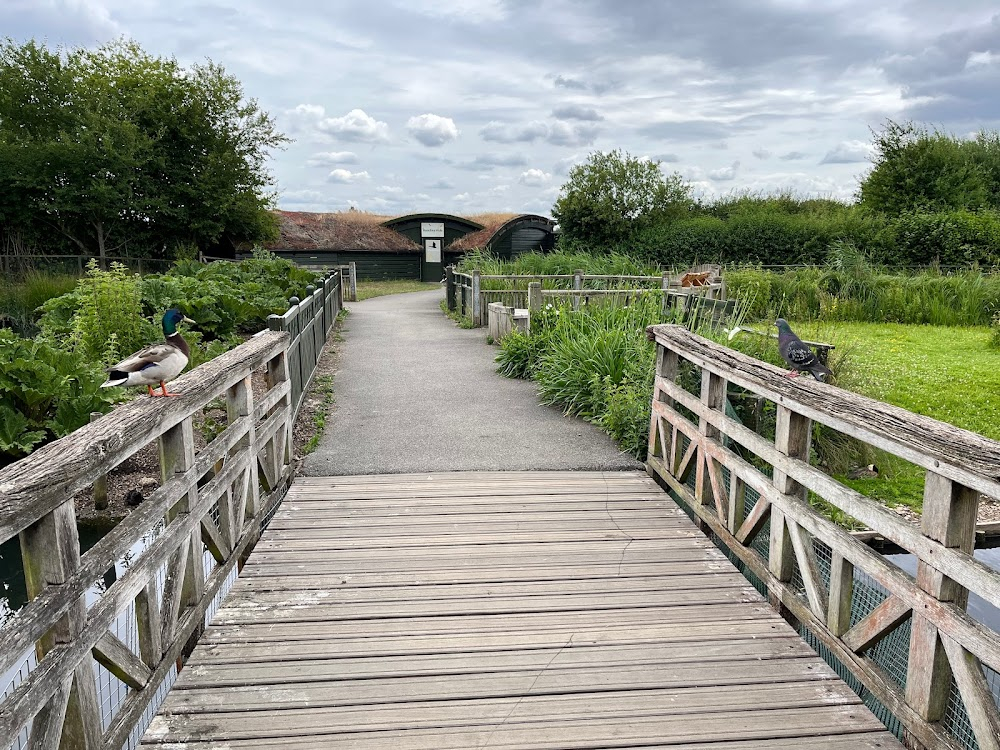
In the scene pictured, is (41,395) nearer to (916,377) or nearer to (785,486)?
(785,486)

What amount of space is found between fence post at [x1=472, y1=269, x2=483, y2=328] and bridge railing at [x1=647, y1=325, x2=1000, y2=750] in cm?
1106

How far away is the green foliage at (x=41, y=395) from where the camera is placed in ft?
21.2

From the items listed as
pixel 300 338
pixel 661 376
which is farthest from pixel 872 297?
pixel 300 338

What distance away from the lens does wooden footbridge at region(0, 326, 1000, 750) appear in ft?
7.89

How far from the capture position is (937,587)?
8.34 ft

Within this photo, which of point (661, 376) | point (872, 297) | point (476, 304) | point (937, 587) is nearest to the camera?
point (937, 587)

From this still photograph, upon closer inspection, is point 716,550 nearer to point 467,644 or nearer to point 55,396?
point 467,644

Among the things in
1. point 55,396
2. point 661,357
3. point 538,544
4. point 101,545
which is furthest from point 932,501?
point 55,396

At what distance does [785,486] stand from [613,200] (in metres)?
30.3

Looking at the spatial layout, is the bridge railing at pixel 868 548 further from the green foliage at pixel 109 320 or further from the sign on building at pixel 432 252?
the sign on building at pixel 432 252

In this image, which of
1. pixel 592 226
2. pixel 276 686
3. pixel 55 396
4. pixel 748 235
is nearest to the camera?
pixel 276 686

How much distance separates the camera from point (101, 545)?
2.53 m

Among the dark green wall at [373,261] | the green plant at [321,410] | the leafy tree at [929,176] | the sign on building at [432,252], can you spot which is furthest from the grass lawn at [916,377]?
the dark green wall at [373,261]

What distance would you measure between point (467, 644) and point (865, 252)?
26.4 meters
